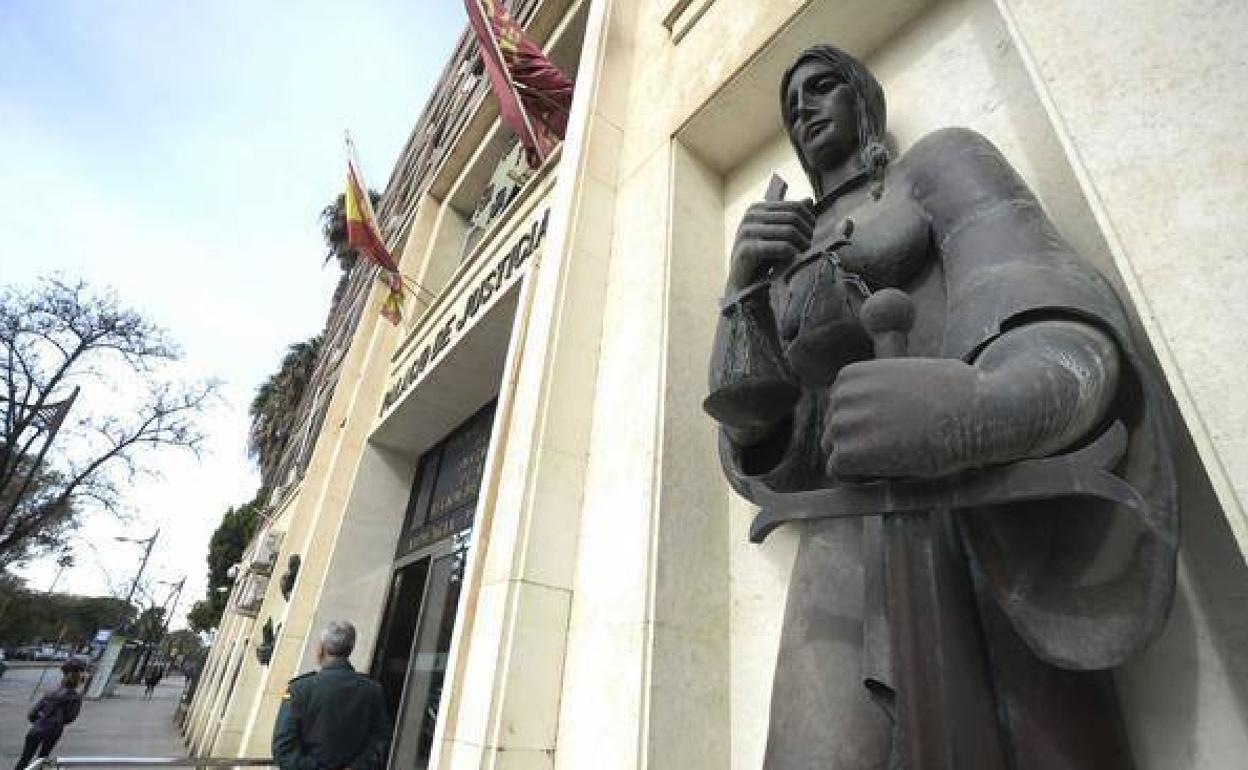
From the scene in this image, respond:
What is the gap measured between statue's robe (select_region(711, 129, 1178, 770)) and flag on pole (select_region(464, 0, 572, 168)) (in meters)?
4.59

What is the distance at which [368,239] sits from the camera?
8.33 meters

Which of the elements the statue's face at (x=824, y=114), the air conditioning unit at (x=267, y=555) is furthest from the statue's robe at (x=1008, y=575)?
the air conditioning unit at (x=267, y=555)

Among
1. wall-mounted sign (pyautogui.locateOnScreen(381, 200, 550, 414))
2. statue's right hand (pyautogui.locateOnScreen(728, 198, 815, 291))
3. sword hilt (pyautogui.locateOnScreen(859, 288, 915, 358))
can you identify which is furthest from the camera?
wall-mounted sign (pyautogui.locateOnScreen(381, 200, 550, 414))

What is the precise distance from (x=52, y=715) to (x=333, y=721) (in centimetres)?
802

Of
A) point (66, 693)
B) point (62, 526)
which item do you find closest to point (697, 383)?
point (66, 693)

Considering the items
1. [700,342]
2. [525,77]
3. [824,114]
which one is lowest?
[700,342]

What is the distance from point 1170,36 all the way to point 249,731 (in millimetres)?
8151

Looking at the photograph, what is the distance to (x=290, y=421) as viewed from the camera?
1004 inches

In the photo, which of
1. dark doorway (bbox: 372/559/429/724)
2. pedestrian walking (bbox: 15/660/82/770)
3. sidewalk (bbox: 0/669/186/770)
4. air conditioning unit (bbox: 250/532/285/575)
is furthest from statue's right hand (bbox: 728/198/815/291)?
sidewalk (bbox: 0/669/186/770)

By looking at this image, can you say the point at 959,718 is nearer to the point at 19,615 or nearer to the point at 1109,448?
the point at 1109,448

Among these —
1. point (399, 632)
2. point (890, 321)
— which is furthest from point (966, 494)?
point (399, 632)

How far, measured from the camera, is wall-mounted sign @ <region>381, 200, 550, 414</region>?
4.45 meters

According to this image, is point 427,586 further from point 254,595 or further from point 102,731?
point 102,731

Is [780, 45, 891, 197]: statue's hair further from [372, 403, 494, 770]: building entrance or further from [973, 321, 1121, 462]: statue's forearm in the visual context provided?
[372, 403, 494, 770]: building entrance
